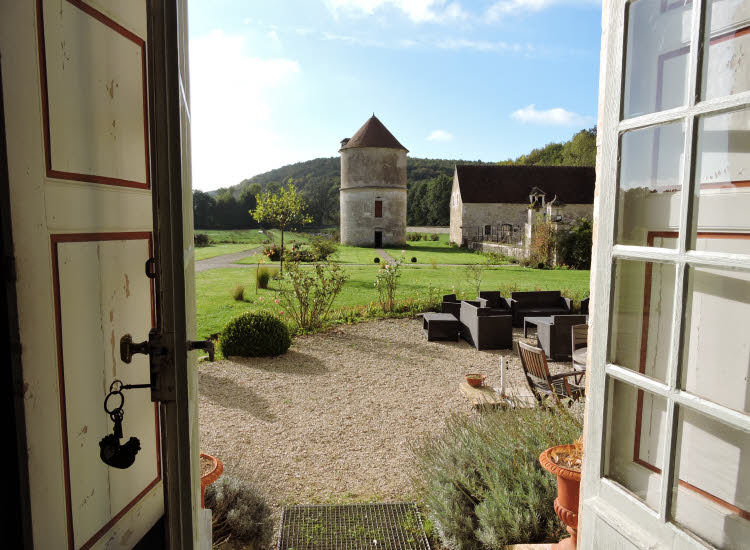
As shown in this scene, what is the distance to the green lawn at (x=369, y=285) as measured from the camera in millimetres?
11031

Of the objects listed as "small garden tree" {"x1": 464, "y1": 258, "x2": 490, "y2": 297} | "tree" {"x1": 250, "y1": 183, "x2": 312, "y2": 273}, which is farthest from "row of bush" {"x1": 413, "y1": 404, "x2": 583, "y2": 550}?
"tree" {"x1": 250, "y1": 183, "x2": 312, "y2": 273}

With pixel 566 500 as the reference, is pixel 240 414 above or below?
below

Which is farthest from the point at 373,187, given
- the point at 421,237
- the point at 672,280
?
the point at 672,280

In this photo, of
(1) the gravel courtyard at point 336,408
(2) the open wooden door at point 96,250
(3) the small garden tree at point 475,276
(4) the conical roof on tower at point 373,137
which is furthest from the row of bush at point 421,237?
(2) the open wooden door at point 96,250

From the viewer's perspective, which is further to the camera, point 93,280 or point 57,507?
point 93,280

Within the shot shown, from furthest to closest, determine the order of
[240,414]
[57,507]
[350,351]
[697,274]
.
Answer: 1. [350,351]
2. [240,414]
3. [57,507]
4. [697,274]

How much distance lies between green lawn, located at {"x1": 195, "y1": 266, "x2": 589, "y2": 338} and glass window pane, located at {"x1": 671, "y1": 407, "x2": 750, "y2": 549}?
803 cm

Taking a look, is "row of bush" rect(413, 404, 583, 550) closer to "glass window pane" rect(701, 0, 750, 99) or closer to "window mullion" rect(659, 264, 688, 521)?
"window mullion" rect(659, 264, 688, 521)

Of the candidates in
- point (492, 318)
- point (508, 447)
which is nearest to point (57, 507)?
point (508, 447)

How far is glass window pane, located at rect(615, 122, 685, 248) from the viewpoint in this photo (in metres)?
1.35

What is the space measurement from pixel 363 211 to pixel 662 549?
3361 cm

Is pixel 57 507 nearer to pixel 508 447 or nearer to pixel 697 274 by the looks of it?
pixel 697 274

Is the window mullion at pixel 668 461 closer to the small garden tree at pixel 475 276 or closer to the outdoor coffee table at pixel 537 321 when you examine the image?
the outdoor coffee table at pixel 537 321

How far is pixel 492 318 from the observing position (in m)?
7.89
